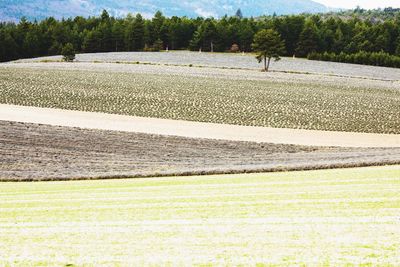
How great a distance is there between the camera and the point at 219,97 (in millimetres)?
68812

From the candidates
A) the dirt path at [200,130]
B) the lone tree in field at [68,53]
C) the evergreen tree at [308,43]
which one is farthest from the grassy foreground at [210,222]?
the evergreen tree at [308,43]

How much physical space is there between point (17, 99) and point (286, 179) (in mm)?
43688

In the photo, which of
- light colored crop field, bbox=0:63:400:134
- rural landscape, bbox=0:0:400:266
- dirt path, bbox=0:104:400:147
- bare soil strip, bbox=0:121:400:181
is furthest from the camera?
light colored crop field, bbox=0:63:400:134

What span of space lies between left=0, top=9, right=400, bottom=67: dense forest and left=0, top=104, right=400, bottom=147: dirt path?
96.5 metres

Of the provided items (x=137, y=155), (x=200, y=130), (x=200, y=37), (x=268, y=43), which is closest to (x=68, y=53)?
(x=200, y=37)

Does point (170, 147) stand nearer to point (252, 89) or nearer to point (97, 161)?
point (97, 161)

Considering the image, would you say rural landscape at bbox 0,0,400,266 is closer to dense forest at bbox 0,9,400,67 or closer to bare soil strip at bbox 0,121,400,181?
bare soil strip at bbox 0,121,400,181

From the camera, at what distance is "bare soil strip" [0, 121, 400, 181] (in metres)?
29.5

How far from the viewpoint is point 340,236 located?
13656 mm

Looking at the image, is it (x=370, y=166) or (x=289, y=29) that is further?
(x=289, y=29)

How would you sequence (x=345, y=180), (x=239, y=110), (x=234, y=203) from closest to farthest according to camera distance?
(x=234, y=203), (x=345, y=180), (x=239, y=110)

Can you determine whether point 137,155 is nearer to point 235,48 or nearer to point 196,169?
point 196,169

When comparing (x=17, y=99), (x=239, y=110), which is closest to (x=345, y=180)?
(x=239, y=110)

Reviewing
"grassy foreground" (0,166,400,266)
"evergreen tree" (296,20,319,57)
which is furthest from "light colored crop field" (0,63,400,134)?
"evergreen tree" (296,20,319,57)
